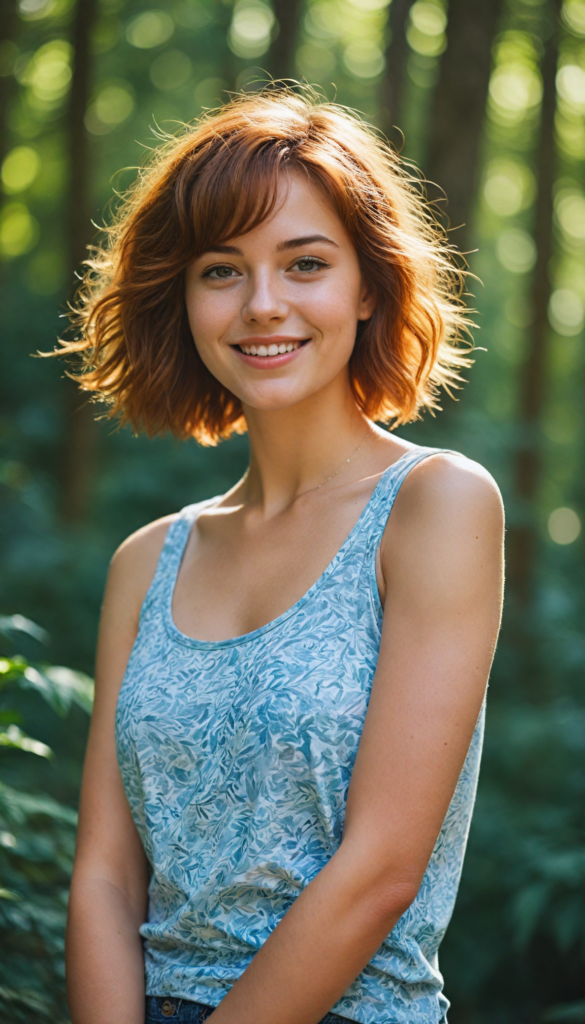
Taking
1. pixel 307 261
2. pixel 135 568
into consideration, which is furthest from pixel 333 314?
pixel 135 568

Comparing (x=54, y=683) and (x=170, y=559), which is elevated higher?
(x=170, y=559)

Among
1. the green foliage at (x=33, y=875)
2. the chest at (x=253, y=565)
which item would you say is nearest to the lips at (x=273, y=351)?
the chest at (x=253, y=565)

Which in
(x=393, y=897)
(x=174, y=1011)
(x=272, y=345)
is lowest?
(x=174, y=1011)

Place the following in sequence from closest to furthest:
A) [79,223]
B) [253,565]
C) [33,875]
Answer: [253,565] → [33,875] → [79,223]

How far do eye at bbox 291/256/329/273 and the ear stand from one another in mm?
178

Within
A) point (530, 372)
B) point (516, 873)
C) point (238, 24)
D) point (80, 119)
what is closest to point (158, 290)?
point (516, 873)

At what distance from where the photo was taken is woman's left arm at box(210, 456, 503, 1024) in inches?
59.4

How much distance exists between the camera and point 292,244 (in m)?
1.83

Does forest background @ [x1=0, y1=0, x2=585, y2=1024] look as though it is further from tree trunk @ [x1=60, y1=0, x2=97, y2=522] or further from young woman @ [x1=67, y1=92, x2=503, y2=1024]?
young woman @ [x1=67, y1=92, x2=503, y2=1024]

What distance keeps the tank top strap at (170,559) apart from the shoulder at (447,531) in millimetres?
604

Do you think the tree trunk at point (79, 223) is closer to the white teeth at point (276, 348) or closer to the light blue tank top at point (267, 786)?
the white teeth at point (276, 348)

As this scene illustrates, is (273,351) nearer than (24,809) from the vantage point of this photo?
Yes

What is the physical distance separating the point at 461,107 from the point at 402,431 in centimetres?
178

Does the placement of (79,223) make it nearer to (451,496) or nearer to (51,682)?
(51,682)
